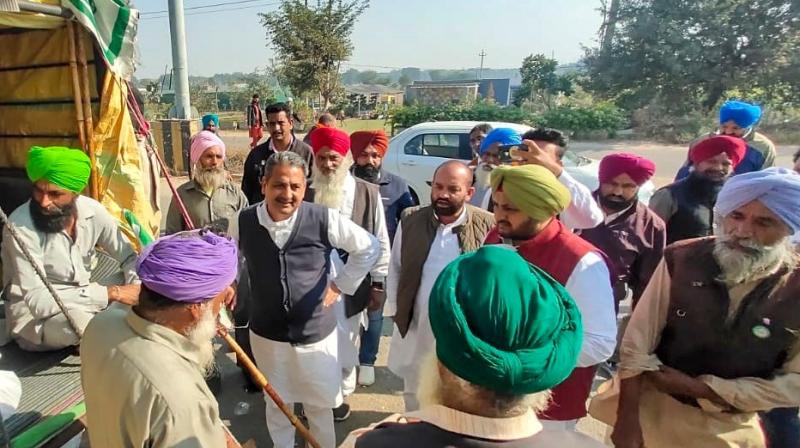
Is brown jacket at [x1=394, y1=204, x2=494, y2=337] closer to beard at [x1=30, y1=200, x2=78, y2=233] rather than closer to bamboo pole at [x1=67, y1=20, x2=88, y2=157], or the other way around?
beard at [x1=30, y1=200, x2=78, y2=233]

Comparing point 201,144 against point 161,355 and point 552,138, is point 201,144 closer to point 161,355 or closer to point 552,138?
point 552,138

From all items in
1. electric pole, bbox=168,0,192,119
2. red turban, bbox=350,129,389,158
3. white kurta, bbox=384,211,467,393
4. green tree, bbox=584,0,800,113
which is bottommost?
white kurta, bbox=384,211,467,393

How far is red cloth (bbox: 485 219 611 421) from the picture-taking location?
6.63 ft

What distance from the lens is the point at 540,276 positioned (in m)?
1.19

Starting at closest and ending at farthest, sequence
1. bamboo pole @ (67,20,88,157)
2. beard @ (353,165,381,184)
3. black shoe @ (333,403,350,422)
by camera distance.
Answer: black shoe @ (333,403,350,422), bamboo pole @ (67,20,88,157), beard @ (353,165,381,184)

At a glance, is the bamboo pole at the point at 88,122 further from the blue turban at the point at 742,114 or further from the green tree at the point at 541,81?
the green tree at the point at 541,81

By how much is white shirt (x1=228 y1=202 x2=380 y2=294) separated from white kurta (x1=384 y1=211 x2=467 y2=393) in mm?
222

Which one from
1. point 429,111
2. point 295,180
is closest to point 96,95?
point 295,180

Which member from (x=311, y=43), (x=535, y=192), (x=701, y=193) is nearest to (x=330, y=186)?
(x=535, y=192)

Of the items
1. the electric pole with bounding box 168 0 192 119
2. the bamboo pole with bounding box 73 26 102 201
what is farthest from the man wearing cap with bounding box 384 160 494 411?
the electric pole with bounding box 168 0 192 119

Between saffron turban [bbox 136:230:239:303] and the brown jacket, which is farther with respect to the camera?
the brown jacket

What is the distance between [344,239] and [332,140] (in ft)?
4.08

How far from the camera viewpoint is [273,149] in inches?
179

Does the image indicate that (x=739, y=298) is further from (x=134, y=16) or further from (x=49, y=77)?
(x=49, y=77)
